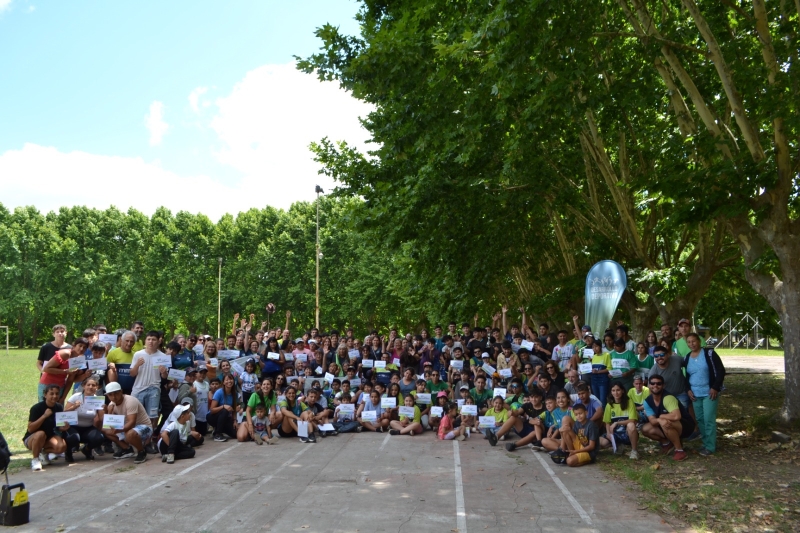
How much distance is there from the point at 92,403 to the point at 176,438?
4.72 ft

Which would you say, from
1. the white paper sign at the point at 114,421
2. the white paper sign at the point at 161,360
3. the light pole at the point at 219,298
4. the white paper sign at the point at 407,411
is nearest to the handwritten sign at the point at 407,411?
the white paper sign at the point at 407,411

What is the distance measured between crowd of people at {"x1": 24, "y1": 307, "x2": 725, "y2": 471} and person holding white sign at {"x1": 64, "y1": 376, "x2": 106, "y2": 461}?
0.02 meters

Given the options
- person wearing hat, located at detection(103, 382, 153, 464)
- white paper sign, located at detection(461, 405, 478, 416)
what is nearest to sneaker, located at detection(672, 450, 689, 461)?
white paper sign, located at detection(461, 405, 478, 416)

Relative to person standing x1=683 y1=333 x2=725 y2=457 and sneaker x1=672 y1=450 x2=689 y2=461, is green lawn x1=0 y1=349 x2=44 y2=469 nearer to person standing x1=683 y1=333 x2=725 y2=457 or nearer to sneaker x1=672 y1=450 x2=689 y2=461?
sneaker x1=672 y1=450 x2=689 y2=461

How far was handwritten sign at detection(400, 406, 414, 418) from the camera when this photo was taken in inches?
537

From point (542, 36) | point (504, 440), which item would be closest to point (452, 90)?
point (542, 36)

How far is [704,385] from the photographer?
35.2 ft

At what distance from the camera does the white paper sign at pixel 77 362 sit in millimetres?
10955

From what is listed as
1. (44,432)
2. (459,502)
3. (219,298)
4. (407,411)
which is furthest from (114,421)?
(219,298)

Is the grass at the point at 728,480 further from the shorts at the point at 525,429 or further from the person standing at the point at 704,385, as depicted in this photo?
the shorts at the point at 525,429

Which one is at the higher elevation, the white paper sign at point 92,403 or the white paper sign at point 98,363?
the white paper sign at point 98,363

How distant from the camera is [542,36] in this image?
1034 cm

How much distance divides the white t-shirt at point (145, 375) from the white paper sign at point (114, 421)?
91cm

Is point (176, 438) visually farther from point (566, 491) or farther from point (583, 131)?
point (583, 131)
